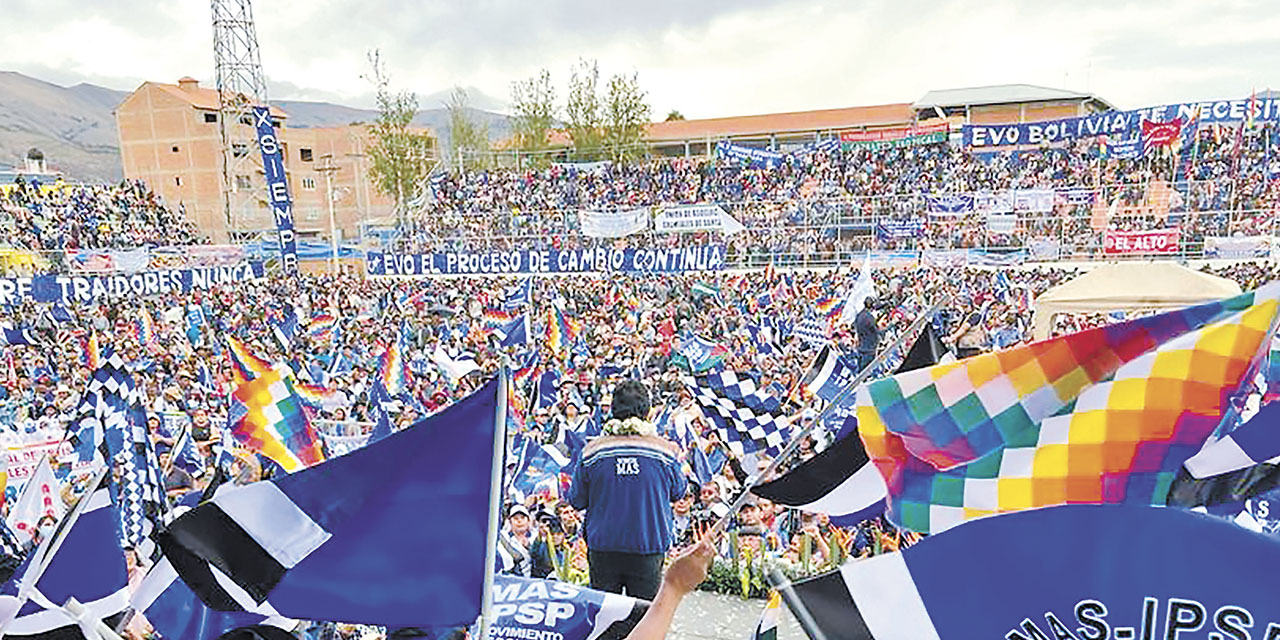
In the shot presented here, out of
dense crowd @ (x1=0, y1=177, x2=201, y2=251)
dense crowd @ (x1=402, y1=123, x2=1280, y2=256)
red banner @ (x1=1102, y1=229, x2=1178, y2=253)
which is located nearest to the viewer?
red banner @ (x1=1102, y1=229, x2=1178, y2=253)

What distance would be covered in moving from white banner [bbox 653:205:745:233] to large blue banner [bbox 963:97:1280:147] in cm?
971

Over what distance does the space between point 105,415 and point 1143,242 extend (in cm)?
2160

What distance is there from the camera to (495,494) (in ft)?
7.60

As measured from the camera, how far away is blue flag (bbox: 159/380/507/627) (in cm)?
226

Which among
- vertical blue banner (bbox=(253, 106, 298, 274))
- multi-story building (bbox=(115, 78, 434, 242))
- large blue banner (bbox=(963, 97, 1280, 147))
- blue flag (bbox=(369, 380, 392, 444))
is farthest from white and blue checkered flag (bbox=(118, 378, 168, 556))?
multi-story building (bbox=(115, 78, 434, 242))

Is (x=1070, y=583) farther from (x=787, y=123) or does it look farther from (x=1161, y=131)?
(x=787, y=123)

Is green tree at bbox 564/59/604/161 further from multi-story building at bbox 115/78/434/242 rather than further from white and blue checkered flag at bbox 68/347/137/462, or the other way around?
white and blue checkered flag at bbox 68/347/137/462

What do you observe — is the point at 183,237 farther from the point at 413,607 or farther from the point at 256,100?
the point at 413,607

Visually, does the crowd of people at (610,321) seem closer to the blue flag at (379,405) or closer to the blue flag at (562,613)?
the blue flag at (379,405)

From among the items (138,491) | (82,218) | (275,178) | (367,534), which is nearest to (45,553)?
(367,534)

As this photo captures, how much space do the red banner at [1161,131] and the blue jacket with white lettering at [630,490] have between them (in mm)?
26013

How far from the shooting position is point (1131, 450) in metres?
2.36

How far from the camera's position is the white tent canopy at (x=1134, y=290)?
32.3 feet

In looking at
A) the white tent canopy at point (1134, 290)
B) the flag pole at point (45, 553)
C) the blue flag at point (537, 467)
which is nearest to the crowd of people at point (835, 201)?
the white tent canopy at point (1134, 290)
